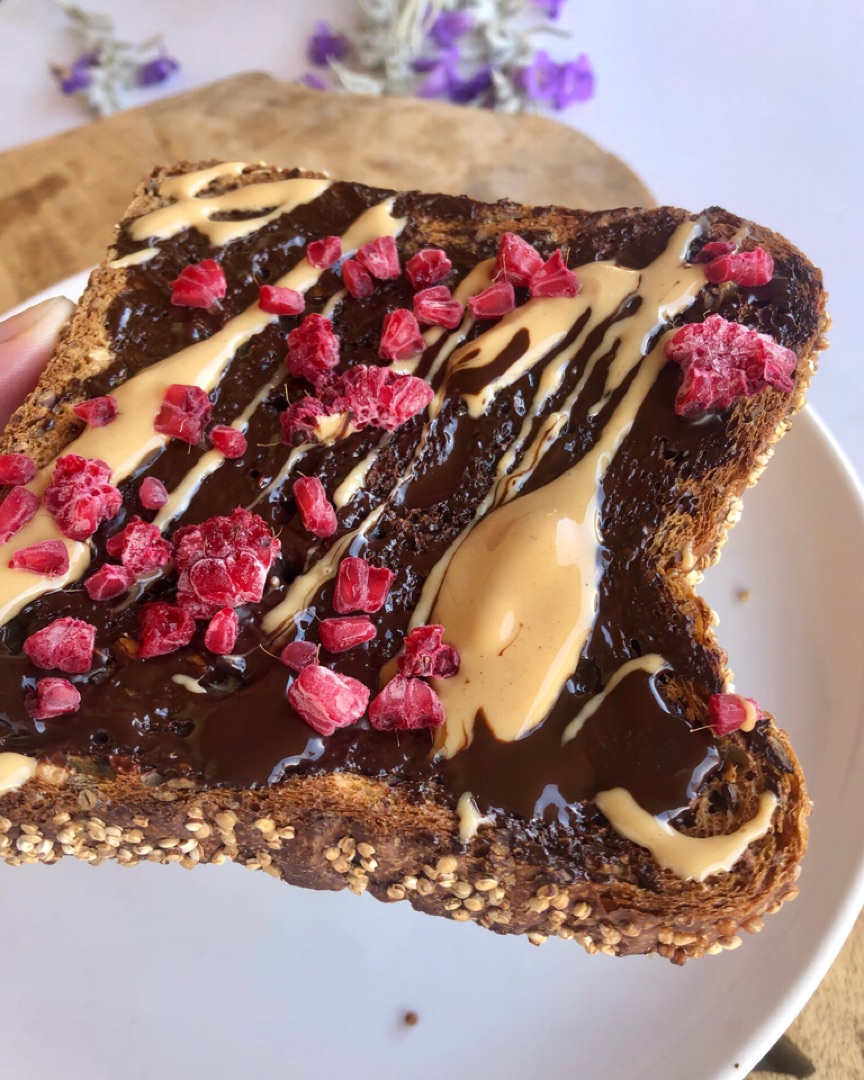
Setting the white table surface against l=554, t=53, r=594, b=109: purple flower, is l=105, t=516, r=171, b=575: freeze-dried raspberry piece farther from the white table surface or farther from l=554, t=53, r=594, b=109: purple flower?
l=554, t=53, r=594, b=109: purple flower

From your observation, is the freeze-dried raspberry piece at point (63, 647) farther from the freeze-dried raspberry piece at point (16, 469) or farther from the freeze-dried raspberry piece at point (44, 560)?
the freeze-dried raspberry piece at point (16, 469)

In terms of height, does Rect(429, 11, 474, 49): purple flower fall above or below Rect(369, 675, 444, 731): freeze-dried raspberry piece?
above

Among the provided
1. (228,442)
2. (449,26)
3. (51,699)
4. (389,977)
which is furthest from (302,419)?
(449,26)

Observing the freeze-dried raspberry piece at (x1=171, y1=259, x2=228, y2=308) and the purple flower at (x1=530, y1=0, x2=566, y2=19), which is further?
the purple flower at (x1=530, y1=0, x2=566, y2=19)

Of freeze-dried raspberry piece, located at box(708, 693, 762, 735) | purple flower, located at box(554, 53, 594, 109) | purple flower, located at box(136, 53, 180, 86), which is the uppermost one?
purple flower, located at box(136, 53, 180, 86)

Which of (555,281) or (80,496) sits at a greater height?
(555,281)

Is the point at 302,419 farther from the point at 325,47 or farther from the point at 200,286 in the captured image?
the point at 325,47

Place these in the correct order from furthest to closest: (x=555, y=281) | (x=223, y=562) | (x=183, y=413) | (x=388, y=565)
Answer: (x=555, y=281), (x=183, y=413), (x=388, y=565), (x=223, y=562)

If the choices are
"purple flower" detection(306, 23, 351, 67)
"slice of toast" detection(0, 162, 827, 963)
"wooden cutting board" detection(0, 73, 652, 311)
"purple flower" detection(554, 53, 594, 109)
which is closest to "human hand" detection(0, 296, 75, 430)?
"slice of toast" detection(0, 162, 827, 963)
